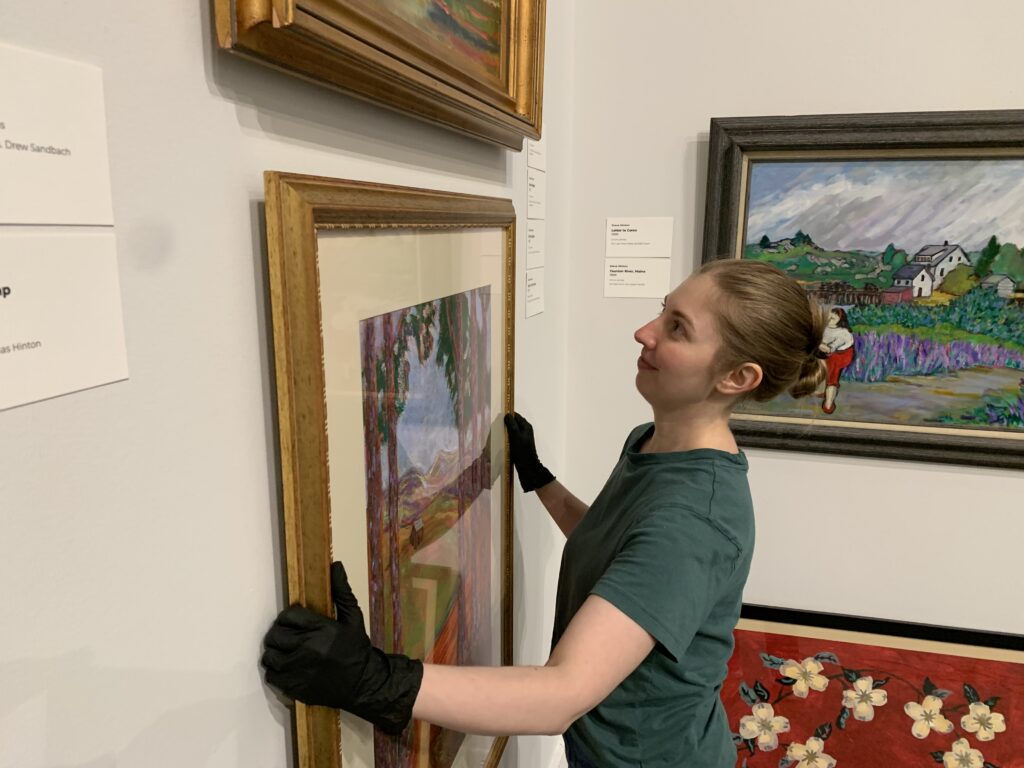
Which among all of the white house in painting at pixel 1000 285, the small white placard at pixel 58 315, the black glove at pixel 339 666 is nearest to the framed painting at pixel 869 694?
the white house in painting at pixel 1000 285

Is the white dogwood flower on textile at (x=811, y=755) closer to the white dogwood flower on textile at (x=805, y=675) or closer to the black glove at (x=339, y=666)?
the white dogwood flower on textile at (x=805, y=675)

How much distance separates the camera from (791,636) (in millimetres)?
1705

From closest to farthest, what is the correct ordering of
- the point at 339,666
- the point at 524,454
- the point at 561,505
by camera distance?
the point at 339,666 < the point at 524,454 < the point at 561,505

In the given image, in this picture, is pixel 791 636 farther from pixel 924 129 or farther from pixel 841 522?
pixel 924 129

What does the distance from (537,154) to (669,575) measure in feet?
2.82

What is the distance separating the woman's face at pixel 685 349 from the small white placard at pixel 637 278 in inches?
23.8

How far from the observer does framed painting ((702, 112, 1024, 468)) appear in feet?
4.66

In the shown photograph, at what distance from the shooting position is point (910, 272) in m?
1.48

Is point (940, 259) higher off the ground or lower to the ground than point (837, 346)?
higher

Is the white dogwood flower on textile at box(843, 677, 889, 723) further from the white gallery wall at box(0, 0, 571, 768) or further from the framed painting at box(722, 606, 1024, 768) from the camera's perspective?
the white gallery wall at box(0, 0, 571, 768)

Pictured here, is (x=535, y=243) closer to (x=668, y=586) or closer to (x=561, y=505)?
(x=561, y=505)

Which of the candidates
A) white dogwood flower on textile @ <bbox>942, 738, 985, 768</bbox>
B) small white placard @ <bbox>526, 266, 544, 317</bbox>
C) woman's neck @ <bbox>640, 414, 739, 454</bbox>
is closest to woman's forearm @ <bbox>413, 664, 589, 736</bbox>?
woman's neck @ <bbox>640, 414, 739, 454</bbox>

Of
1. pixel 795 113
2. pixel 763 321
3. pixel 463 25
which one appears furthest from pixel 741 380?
pixel 795 113

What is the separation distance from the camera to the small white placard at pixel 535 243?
51.5 inches
